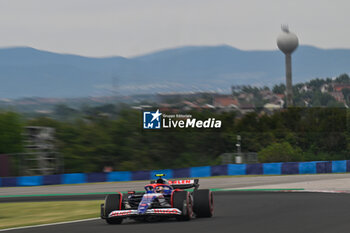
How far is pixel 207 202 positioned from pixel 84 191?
66.5 ft

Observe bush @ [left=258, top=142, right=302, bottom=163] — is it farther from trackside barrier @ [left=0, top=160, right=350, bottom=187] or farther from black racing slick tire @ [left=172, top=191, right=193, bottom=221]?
black racing slick tire @ [left=172, top=191, right=193, bottom=221]

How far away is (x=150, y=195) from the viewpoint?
1291cm

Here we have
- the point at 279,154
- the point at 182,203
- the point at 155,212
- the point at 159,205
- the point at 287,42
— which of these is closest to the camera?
the point at 155,212

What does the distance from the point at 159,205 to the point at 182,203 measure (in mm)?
607

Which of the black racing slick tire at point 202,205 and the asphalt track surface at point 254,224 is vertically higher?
the black racing slick tire at point 202,205

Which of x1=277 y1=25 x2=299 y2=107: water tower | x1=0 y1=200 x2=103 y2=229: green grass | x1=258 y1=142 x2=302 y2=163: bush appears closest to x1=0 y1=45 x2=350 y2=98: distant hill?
x1=277 y1=25 x2=299 y2=107: water tower

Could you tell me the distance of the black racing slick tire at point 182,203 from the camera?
12.7m

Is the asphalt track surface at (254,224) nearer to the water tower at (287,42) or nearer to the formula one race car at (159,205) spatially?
the formula one race car at (159,205)

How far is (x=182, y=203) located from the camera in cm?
1268

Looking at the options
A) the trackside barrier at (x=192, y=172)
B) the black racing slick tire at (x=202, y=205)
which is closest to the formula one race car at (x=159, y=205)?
the black racing slick tire at (x=202, y=205)

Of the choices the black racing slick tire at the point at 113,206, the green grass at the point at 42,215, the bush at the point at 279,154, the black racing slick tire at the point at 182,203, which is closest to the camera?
the black racing slick tire at the point at 182,203

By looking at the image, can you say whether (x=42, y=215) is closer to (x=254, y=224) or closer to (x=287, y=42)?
(x=254, y=224)

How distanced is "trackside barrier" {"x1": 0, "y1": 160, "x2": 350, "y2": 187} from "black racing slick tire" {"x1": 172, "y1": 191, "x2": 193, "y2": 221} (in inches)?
1036

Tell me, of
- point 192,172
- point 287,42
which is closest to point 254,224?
point 192,172
